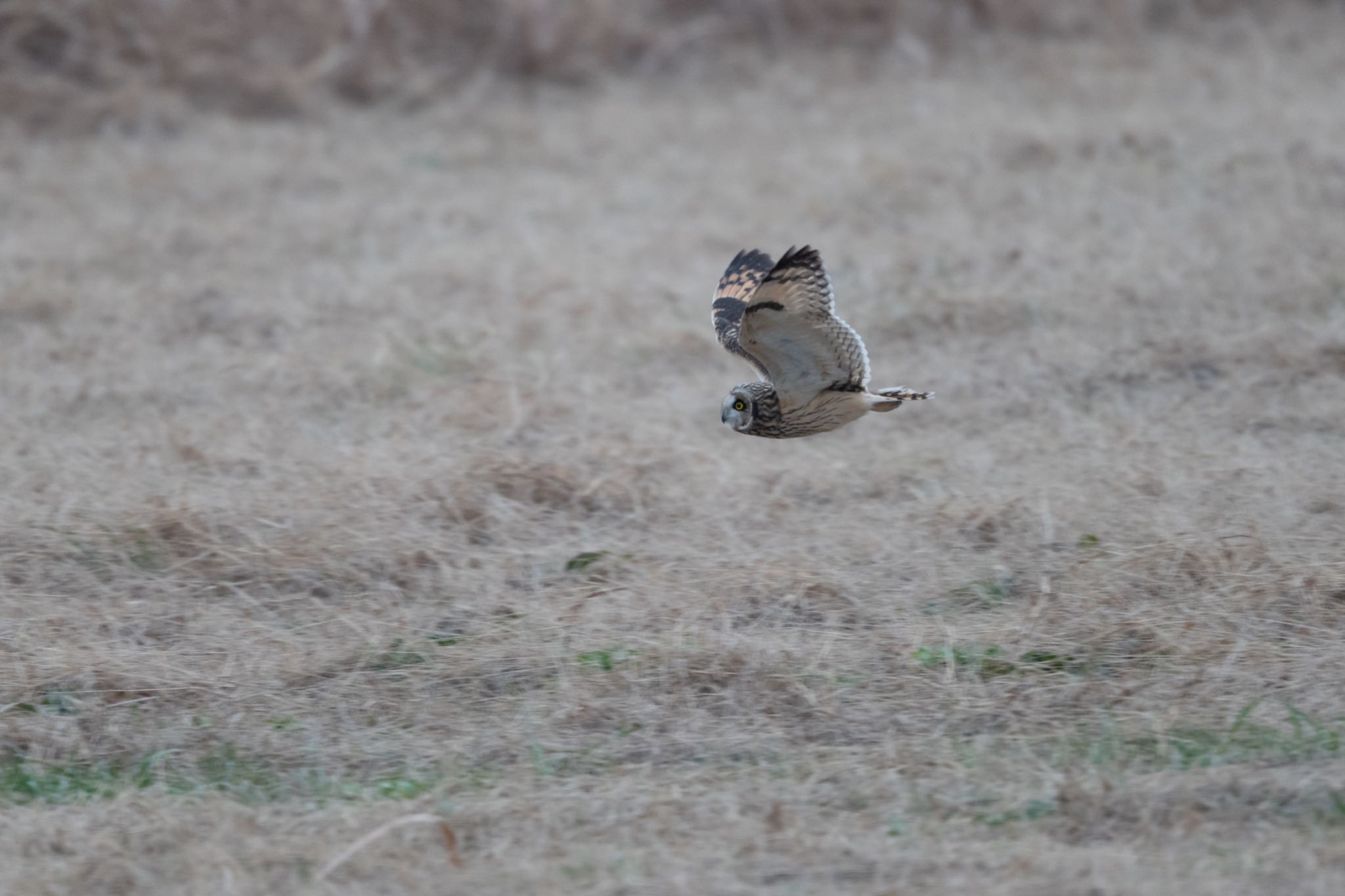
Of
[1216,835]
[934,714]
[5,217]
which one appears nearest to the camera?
[1216,835]

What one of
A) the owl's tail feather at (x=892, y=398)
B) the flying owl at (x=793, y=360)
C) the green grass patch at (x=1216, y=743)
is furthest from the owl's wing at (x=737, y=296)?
the green grass patch at (x=1216, y=743)

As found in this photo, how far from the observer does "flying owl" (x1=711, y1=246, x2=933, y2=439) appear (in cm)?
386

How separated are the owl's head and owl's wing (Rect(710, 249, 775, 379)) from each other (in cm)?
10

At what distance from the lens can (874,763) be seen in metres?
3.23

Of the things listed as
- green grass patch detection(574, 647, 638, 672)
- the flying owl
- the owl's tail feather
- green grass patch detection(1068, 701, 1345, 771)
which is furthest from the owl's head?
green grass patch detection(1068, 701, 1345, 771)

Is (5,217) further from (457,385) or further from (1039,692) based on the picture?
(1039,692)

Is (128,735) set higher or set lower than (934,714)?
lower

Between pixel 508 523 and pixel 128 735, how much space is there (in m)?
1.42

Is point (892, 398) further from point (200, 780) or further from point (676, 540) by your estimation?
point (200, 780)

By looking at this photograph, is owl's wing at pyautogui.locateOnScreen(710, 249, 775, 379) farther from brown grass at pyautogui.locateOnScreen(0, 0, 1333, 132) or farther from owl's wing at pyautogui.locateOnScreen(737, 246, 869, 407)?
brown grass at pyautogui.locateOnScreen(0, 0, 1333, 132)

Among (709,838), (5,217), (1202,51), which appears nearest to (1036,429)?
(709,838)

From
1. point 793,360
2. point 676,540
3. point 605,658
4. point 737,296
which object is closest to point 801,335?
point 793,360

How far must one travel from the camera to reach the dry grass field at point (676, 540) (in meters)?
3.00

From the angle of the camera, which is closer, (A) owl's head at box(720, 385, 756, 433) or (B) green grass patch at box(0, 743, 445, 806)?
(B) green grass patch at box(0, 743, 445, 806)
